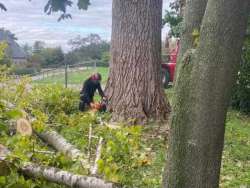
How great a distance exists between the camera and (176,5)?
80.3ft

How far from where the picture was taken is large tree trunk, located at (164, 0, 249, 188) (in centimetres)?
318

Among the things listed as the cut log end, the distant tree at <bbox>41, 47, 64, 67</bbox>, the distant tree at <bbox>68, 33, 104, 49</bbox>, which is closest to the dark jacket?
the cut log end

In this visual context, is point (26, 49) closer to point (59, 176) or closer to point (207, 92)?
point (59, 176)

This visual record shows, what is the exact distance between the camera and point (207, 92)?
320 centimetres

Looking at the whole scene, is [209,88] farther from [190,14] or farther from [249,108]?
[249,108]

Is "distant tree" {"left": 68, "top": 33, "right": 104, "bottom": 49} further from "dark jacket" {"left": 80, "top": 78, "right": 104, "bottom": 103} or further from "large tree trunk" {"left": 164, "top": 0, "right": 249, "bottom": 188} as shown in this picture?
"large tree trunk" {"left": 164, "top": 0, "right": 249, "bottom": 188}

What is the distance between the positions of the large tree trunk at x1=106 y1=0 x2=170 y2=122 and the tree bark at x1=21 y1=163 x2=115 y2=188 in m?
8.14

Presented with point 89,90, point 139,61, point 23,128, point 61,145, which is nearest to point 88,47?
point 89,90

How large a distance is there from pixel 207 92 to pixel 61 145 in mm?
2644

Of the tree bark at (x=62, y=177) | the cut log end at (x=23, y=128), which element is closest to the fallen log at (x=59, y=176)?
the tree bark at (x=62, y=177)

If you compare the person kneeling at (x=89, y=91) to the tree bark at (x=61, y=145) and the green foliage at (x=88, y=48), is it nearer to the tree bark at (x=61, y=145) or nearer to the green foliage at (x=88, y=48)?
the tree bark at (x=61, y=145)

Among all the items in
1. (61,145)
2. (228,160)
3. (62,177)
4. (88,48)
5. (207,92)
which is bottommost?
(228,160)

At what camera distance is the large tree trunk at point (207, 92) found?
3178 mm

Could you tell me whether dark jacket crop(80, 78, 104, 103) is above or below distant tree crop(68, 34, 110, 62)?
below
